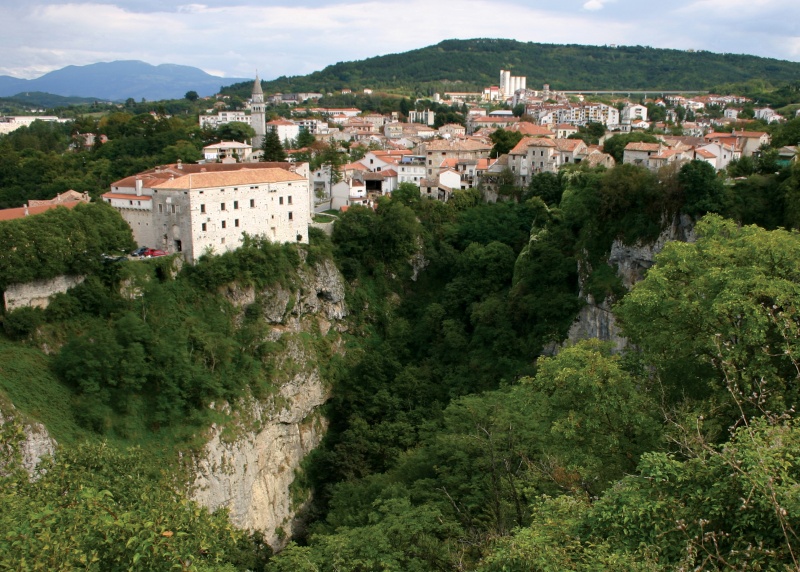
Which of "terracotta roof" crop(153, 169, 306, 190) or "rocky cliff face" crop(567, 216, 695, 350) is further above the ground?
"terracotta roof" crop(153, 169, 306, 190)

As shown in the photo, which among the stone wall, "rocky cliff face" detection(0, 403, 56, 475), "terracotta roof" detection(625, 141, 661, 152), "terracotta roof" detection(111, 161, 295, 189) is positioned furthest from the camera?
"terracotta roof" detection(625, 141, 661, 152)

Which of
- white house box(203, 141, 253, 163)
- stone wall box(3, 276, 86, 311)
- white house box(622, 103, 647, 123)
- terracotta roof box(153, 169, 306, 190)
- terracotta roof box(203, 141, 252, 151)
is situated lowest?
stone wall box(3, 276, 86, 311)

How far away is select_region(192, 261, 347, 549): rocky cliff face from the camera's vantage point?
2911 cm

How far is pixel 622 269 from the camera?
3119cm

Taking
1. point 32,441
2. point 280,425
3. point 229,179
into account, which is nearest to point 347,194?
point 229,179

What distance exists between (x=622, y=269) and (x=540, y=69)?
146 meters

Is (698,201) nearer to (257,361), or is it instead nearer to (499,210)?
(499,210)

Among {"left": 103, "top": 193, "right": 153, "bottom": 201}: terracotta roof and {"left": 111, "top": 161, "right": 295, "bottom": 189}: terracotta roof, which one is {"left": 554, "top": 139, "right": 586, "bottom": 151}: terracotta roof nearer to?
{"left": 111, "top": 161, "right": 295, "bottom": 189}: terracotta roof

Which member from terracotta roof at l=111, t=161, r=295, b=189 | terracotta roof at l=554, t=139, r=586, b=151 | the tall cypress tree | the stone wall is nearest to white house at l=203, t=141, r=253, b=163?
the tall cypress tree

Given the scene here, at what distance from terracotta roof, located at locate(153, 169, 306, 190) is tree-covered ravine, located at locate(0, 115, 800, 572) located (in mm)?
3293

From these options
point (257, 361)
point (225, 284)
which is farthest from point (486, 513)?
point (225, 284)

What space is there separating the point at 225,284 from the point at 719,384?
2451cm

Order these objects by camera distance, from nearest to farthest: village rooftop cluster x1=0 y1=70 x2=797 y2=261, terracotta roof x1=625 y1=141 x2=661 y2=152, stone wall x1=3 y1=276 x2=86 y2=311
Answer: stone wall x1=3 y1=276 x2=86 y2=311 < village rooftop cluster x1=0 y1=70 x2=797 y2=261 < terracotta roof x1=625 y1=141 x2=661 y2=152

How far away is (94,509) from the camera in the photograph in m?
10.1
